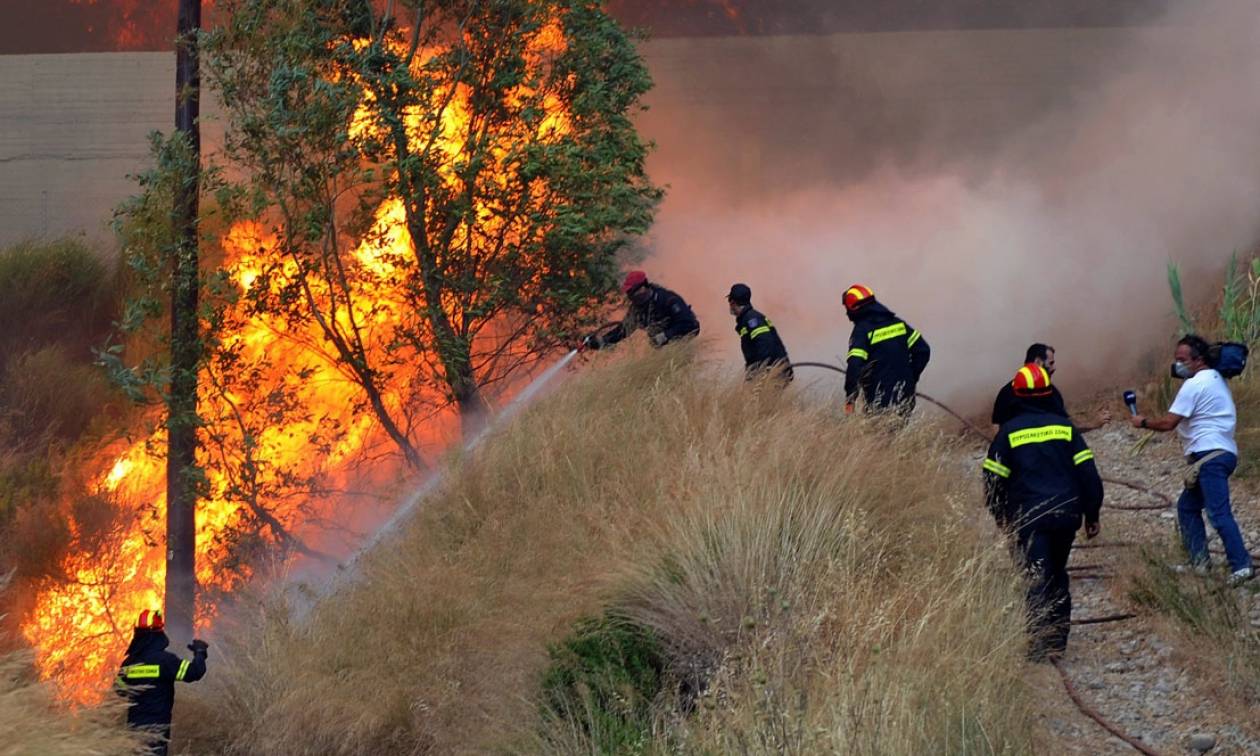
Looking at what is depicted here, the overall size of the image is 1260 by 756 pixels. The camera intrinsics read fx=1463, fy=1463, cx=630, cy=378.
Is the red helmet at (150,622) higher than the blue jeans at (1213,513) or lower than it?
lower

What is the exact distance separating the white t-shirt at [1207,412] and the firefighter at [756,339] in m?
3.29

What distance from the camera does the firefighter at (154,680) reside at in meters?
8.22

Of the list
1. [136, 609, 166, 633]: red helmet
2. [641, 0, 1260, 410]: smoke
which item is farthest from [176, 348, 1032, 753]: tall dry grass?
[641, 0, 1260, 410]: smoke

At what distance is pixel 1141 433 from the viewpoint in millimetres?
11867

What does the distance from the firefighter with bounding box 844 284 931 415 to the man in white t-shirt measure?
2068 millimetres

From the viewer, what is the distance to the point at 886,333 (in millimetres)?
9648

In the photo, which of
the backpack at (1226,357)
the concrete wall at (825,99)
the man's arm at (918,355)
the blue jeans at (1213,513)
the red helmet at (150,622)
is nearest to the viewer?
the blue jeans at (1213,513)

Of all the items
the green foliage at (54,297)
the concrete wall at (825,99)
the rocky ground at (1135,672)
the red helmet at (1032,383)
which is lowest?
the rocky ground at (1135,672)

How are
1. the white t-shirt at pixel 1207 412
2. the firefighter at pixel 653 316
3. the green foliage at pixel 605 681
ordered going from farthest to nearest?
the firefighter at pixel 653 316, the white t-shirt at pixel 1207 412, the green foliage at pixel 605 681

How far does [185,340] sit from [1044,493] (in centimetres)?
763

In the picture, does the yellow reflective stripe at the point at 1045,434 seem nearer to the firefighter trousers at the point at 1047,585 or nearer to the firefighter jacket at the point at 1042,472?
the firefighter jacket at the point at 1042,472

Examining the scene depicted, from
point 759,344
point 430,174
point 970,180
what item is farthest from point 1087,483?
point 970,180

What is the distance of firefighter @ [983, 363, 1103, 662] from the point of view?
7.05 metres

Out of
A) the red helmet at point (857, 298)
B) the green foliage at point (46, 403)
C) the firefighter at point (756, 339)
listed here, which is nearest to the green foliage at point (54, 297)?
the green foliage at point (46, 403)
